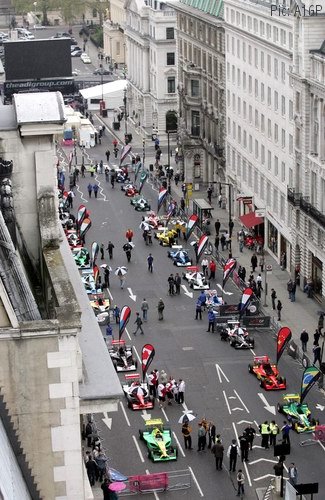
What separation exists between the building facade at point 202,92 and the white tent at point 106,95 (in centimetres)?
4301

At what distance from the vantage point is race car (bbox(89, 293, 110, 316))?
75.6 meters

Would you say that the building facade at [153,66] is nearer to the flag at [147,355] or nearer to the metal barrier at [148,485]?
the flag at [147,355]

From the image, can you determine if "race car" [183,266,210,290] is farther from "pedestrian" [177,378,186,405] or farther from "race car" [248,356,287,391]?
"pedestrian" [177,378,186,405]

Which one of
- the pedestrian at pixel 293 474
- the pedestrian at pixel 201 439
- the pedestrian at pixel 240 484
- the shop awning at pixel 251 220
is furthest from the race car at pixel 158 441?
the shop awning at pixel 251 220

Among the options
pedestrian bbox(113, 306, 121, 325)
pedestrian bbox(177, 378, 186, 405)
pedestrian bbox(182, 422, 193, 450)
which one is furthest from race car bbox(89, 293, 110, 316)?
pedestrian bbox(182, 422, 193, 450)

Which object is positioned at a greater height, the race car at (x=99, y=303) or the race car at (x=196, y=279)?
the race car at (x=99, y=303)

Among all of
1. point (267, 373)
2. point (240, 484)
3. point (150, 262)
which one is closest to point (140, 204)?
point (150, 262)

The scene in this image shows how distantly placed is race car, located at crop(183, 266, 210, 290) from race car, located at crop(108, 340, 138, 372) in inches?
573

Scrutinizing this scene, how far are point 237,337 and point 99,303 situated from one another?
1095 centimetres

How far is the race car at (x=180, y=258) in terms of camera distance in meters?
87.9

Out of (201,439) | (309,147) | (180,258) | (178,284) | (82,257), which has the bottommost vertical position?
(180,258)

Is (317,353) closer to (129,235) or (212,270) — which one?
(212,270)

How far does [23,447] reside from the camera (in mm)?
21172

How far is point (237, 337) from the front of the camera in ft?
226
